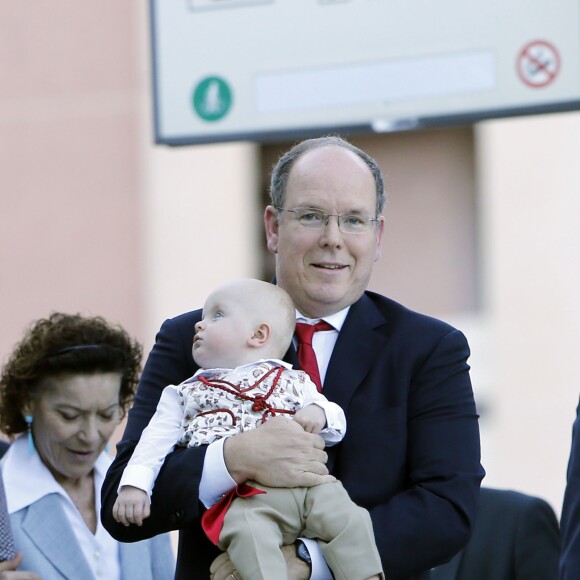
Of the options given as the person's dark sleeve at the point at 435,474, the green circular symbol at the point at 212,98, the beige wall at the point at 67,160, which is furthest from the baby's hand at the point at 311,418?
the beige wall at the point at 67,160

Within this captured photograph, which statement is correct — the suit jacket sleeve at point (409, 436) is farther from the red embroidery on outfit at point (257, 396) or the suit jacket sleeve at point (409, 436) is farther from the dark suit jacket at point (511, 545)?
the dark suit jacket at point (511, 545)

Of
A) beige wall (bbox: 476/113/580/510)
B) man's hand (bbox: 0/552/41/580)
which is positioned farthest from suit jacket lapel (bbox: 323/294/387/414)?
beige wall (bbox: 476/113/580/510)

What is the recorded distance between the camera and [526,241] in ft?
30.9

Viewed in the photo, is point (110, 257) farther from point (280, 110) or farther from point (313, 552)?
point (313, 552)

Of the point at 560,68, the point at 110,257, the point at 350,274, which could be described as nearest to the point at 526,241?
the point at 110,257

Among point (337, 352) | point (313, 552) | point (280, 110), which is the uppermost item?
point (280, 110)

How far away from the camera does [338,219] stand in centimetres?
321

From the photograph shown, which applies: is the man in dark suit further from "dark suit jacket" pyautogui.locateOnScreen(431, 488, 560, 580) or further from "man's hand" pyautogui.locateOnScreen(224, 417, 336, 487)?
"dark suit jacket" pyautogui.locateOnScreen(431, 488, 560, 580)

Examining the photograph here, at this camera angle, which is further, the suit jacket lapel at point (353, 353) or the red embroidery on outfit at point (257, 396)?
the suit jacket lapel at point (353, 353)

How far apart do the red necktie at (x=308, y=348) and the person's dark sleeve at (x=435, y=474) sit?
0.22 meters

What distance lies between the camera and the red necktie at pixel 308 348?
126 inches

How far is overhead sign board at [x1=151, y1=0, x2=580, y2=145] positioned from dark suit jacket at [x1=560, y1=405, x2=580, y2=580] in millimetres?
1577

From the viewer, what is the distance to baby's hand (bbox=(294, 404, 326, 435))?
304 centimetres

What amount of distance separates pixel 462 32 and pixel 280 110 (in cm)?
63
